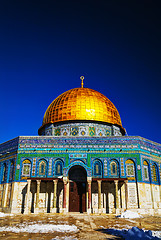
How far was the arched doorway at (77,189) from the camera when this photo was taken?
1761 cm

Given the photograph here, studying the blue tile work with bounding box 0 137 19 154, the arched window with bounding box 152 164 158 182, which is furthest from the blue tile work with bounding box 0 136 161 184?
the arched window with bounding box 152 164 158 182

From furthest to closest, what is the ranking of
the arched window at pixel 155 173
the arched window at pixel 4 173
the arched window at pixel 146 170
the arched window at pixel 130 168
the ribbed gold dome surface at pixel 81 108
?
the ribbed gold dome surface at pixel 81 108 < the arched window at pixel 4 173 < the arched window at pixel 155 173 < the arched window at pixel 146 170 < the arched window at pixel 130 168

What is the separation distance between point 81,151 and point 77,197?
3.74m

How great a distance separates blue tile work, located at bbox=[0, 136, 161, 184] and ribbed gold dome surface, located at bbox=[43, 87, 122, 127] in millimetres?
4107

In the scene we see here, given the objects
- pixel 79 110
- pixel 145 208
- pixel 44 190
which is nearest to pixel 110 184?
pixel 145 208

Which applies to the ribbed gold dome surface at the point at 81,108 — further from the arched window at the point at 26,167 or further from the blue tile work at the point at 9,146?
the arched window at the point at 26,167

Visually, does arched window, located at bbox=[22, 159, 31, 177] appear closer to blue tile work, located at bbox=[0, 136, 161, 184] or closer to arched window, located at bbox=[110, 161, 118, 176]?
blue tile work, located at bbox=[0, 136, 161, 184]

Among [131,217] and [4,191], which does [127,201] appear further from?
[4,191]

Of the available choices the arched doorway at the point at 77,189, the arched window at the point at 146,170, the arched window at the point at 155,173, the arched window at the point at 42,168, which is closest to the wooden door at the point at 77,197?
the arched doorway at the point at 77,189

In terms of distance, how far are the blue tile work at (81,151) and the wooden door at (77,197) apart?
5.69ft

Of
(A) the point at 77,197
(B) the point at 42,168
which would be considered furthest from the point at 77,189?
(B) the point at 42,168

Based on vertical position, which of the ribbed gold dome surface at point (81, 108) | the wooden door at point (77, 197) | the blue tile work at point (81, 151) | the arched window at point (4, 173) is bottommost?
the wooden door at point (77, 197)

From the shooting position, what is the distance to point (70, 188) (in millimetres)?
18062

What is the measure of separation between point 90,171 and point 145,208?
5.12 metres
